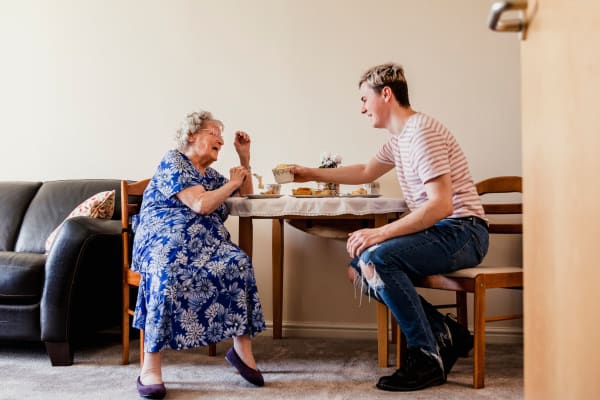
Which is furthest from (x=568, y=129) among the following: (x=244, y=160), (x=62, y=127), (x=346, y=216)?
(x=62, y=127)

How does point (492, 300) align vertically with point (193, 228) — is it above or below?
below

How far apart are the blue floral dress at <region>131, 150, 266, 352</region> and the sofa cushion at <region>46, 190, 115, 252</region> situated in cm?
58

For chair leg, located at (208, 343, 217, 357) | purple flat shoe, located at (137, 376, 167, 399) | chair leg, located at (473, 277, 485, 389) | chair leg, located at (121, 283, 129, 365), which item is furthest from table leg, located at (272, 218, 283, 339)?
chair leg, located at (473, 277, 485, 389)

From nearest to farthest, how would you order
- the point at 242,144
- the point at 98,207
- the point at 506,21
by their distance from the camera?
the point at 506,21, the point at 242,144, the point at 98,207

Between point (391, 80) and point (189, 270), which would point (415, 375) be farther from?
point (391, 80)

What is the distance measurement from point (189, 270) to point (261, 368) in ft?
1.80

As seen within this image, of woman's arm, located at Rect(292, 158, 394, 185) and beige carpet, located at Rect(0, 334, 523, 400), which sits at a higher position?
woman's arm, located at Rect(292, 158, 394, 185)

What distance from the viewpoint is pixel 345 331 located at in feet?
10.2

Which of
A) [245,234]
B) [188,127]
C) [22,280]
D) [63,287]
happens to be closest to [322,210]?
[245,234]

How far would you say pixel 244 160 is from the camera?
8.75ft

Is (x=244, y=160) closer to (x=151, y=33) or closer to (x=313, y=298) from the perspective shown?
(x=313, y=298)

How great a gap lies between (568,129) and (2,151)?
345 centimetres

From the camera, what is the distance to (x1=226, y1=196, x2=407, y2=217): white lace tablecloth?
7.61 ft

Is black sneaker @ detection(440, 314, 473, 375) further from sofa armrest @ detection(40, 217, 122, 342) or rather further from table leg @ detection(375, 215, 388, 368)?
sofa armrest @ detection(40, 217, 122, 342)
